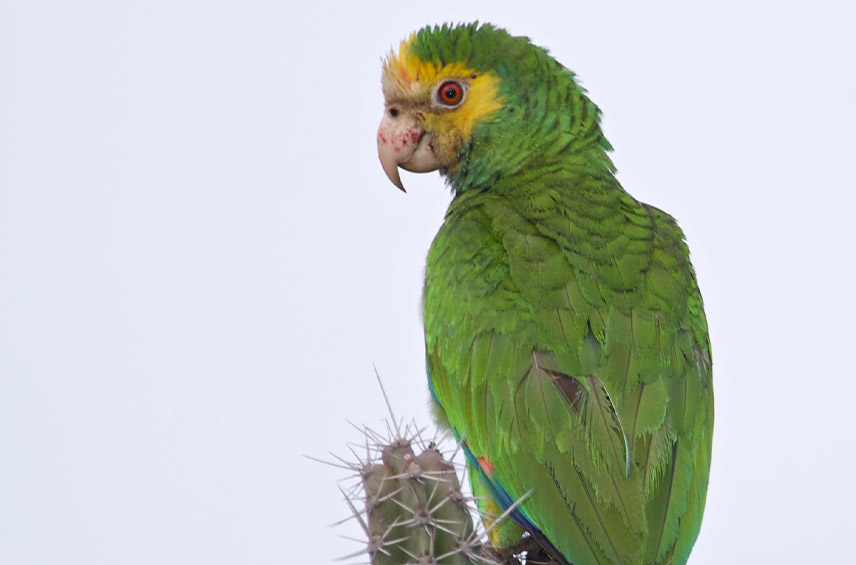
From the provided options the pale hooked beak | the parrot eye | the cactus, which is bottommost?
the cactus

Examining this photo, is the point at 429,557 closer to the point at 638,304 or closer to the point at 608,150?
the point at 638,304

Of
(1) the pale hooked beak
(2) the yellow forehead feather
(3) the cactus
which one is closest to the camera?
(3) the cactus

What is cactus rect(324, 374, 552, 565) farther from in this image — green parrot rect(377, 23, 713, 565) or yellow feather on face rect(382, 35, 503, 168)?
yellow feather on face rect(382, 35, 503, 168)

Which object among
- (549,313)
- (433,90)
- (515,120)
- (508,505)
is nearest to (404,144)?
(433,90)

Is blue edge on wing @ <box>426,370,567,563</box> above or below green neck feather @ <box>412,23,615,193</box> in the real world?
below

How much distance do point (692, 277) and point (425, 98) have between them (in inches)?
54.4

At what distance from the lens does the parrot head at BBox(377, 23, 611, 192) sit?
435cm

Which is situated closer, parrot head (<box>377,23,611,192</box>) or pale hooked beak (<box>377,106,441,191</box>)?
parrot head (<box>377,23,611,192</box>)

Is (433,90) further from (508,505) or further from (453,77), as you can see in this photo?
(508,505)

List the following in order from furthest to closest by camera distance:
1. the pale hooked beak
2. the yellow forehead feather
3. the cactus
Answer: the pale hooked beak, the yellow forehead feather, the cactus

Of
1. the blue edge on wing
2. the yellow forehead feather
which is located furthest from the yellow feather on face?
the blue edge on wing

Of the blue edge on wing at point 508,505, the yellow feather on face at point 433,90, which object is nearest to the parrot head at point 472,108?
the yellow feather on face at point 433,90

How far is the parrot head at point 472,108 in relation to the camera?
4.35 metres

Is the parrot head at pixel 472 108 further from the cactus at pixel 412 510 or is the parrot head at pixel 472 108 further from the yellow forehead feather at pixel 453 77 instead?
→ the cactus at pixel 412 510
